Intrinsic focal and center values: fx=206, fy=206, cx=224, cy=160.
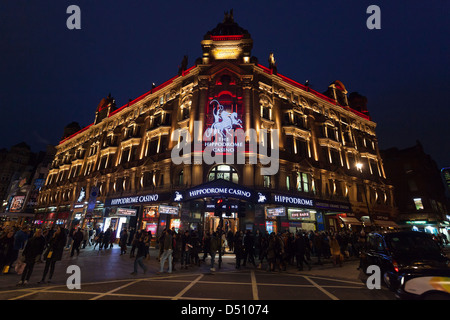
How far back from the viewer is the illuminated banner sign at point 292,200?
20.2m

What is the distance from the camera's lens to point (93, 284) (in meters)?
7.77

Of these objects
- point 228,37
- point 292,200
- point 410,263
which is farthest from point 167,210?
point 228,37

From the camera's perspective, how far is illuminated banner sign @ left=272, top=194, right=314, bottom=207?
20186 millimetres

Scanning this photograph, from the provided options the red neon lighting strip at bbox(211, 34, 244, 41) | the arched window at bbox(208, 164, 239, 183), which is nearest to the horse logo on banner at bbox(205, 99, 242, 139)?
the arched window at bbox(208, 164, 239, 183)

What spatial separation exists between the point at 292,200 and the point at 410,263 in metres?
14.8

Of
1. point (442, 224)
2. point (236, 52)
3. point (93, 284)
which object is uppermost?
point (236, 52)

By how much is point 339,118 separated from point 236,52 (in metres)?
19.1

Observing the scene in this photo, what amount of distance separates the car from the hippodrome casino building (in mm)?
10601

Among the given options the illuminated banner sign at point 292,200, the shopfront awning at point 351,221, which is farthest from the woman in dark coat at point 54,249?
the shopfront awning at point 351,221

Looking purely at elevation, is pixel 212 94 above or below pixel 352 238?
above
